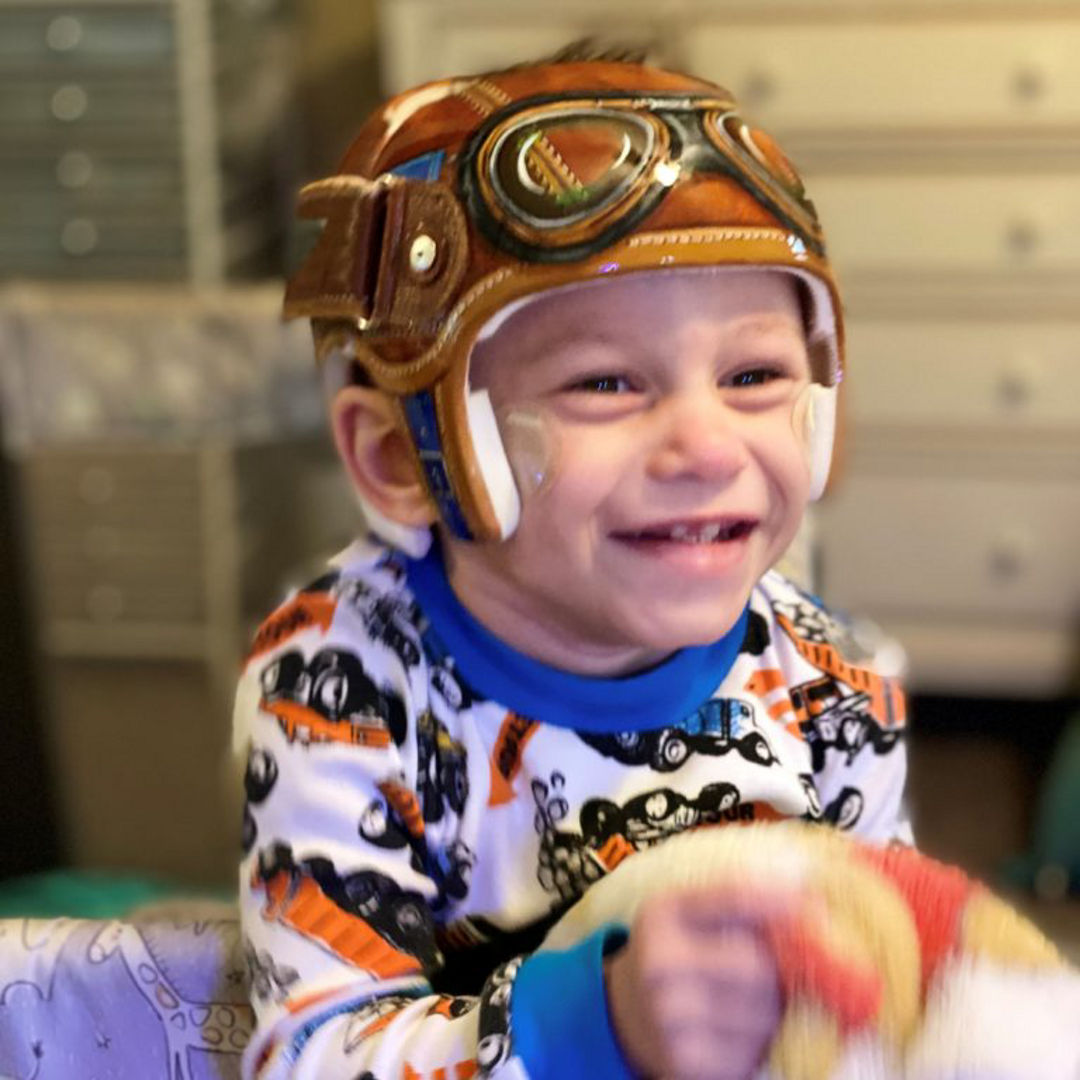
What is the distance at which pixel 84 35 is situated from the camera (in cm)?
204

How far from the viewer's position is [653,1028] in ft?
1.77

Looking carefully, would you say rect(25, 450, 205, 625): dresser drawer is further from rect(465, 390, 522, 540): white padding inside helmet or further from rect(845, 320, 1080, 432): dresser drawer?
rect(465, 390, 522, 540): white padding inside helmet

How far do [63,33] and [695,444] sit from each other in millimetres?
1696

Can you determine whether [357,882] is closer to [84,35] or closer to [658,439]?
[658,439]

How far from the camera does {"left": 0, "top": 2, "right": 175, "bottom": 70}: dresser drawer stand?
6.61ft

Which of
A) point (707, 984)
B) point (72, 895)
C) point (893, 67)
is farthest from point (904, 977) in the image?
point (893, 67)

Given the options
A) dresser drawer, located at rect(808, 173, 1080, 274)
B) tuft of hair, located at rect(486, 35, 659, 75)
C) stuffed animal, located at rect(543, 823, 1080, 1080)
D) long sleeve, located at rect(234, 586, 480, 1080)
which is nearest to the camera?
stuffed animal, located at rect(543, 823, 1080, 1080)

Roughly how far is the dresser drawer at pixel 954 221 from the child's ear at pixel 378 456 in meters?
1.35

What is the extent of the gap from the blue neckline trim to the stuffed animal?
→ 0.20 metres

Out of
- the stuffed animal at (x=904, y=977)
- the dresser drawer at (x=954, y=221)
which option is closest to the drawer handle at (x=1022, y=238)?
the dresser drawer at (x=954, y=221)

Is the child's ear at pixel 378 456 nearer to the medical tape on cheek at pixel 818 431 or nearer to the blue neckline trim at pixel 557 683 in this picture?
the blue neckline trim at pixel 557 683

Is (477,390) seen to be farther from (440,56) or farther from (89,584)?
(89,584)

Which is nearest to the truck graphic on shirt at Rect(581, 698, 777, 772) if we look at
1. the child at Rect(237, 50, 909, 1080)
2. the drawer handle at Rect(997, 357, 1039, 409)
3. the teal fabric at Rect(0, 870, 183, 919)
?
the child at Rect(237, 50, 909, 1080)

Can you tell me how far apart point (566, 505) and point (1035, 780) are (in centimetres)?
162
